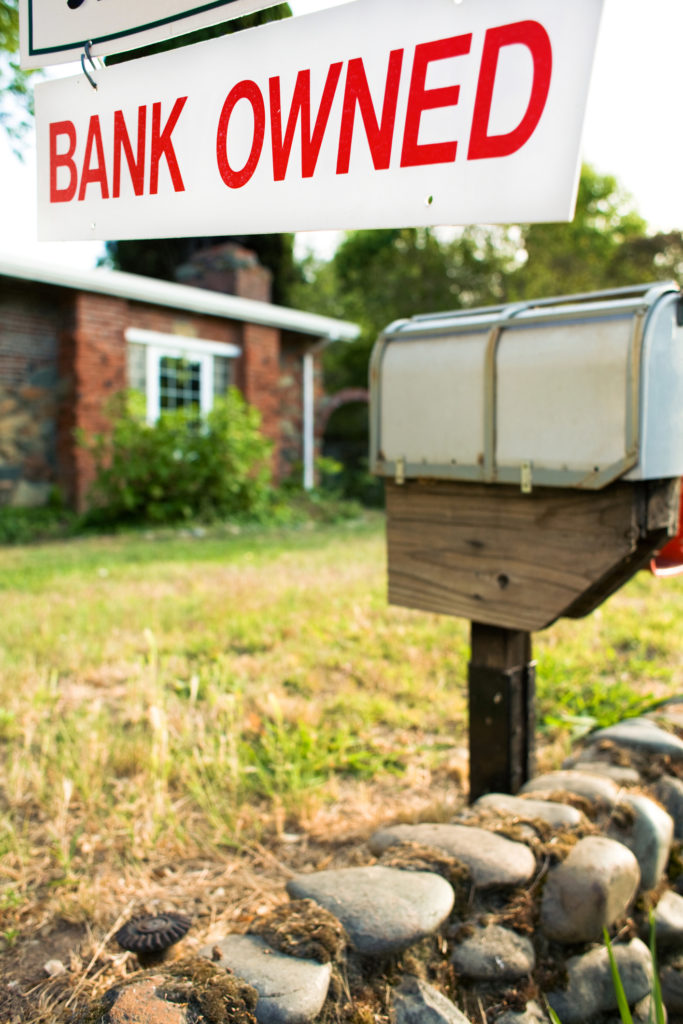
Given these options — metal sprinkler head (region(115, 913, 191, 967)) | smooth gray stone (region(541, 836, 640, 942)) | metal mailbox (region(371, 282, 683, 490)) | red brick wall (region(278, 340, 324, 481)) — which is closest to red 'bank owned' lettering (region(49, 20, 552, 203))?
metal mailbox (region(371, 282, 683, 490))

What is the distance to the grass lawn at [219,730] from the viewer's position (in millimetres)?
2008

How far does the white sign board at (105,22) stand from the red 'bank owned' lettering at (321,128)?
0.11 m

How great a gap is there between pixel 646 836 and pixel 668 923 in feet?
0.69

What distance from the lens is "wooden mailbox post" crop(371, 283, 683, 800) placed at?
6.04ft

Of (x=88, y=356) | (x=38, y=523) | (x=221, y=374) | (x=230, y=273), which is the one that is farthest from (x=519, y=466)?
(x=230, y=273)

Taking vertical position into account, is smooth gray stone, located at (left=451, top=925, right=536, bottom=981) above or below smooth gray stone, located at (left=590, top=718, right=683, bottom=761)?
below

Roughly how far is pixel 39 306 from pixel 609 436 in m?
10.1

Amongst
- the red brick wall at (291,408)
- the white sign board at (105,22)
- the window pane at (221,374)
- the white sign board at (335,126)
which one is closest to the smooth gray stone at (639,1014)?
the white sign board at (335,126)

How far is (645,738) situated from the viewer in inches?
104

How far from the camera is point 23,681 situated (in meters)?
3.36

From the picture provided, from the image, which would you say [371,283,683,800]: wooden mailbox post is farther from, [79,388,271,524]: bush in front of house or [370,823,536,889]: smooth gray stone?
[79,388,271,524]: bush in front of house

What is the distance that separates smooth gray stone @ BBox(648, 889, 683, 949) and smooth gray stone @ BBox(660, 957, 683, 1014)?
0.22ft

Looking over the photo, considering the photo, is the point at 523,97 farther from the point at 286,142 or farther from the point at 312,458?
the point at 312,458

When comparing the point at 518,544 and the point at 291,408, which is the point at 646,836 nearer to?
the point at 518,544
